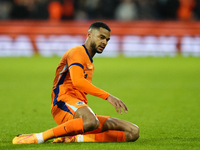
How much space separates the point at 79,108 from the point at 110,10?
13.3m

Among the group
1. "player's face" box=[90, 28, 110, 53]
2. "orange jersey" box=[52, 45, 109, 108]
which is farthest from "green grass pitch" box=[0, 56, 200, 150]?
"player's face" box=[90, 28, 110, 53]

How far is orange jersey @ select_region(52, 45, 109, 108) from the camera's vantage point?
397 cm

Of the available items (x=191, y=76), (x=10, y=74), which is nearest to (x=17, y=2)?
(x=10, y=74)

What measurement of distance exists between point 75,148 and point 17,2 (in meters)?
14.5

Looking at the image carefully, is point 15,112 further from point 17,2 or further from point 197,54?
point 17,2

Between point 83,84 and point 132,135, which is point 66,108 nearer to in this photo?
point 83,84

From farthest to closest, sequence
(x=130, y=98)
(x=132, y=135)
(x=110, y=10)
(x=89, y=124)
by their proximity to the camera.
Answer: (x=110, y=10), (x=130, y=98), (x=132, y=135), (x=89, y=124)

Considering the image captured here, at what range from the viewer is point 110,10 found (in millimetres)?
16922

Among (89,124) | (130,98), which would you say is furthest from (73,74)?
(130,98)

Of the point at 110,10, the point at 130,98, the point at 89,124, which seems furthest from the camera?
the point at 110,10

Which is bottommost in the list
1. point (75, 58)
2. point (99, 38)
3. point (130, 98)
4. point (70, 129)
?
point (130, 98)

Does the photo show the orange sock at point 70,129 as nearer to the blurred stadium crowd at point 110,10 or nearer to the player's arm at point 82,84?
the player's arm at point 82,84

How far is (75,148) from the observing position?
3.93 m

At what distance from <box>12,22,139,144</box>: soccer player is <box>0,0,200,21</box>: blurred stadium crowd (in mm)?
12584
